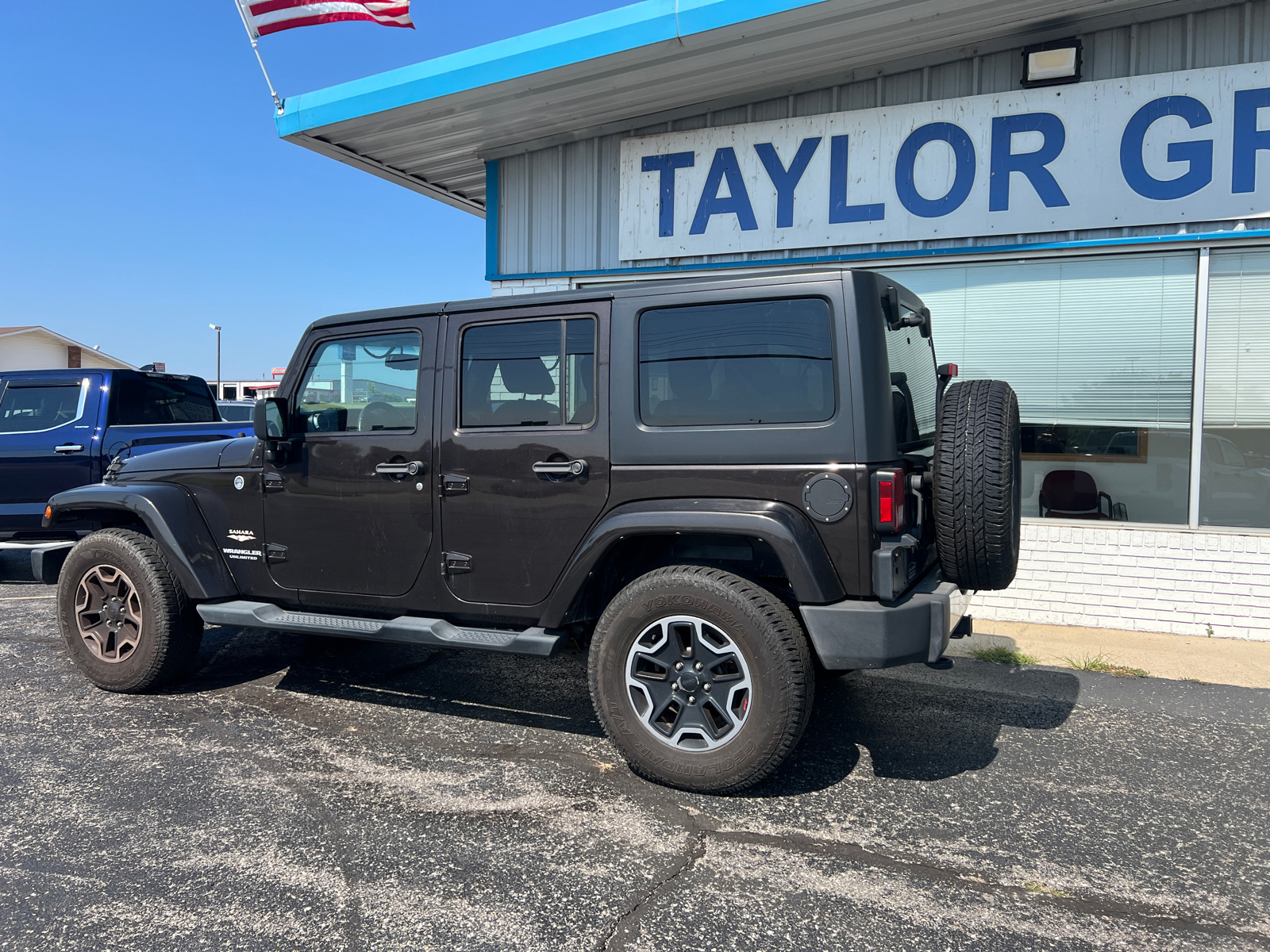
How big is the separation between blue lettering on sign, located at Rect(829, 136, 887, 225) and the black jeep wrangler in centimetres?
316

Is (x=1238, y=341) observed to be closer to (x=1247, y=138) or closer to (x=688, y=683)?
(x=1247, y=138)

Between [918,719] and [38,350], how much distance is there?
4292 centimetres

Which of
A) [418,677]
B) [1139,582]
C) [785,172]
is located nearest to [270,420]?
[418,677]

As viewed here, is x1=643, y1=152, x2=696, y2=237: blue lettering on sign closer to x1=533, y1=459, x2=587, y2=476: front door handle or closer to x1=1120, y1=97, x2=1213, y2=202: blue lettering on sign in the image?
x1=1120, y1=97, x2=1213, y2=202: blue lettering on sign

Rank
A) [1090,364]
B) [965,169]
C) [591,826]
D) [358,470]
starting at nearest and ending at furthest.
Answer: [591,826] < [358,470] < [1090,364] < [965,169]

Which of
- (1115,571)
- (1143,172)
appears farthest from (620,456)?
(1143,172)

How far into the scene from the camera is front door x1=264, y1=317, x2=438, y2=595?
4.06m

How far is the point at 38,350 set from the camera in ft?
120

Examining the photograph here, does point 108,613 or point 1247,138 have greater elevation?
point 1247,138

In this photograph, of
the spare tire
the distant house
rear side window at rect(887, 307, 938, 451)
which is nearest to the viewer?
the spare tire

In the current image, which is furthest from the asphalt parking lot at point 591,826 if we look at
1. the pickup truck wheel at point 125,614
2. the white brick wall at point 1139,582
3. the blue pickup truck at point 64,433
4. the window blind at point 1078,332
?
the blue pickup truck at point 64,433

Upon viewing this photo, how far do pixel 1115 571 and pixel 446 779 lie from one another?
17.1ft

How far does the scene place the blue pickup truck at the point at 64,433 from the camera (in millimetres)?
7688

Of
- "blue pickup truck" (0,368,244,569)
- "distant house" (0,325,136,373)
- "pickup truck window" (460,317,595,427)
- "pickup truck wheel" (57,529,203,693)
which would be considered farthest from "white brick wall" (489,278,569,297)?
"distant house" (0,325,136,373)
